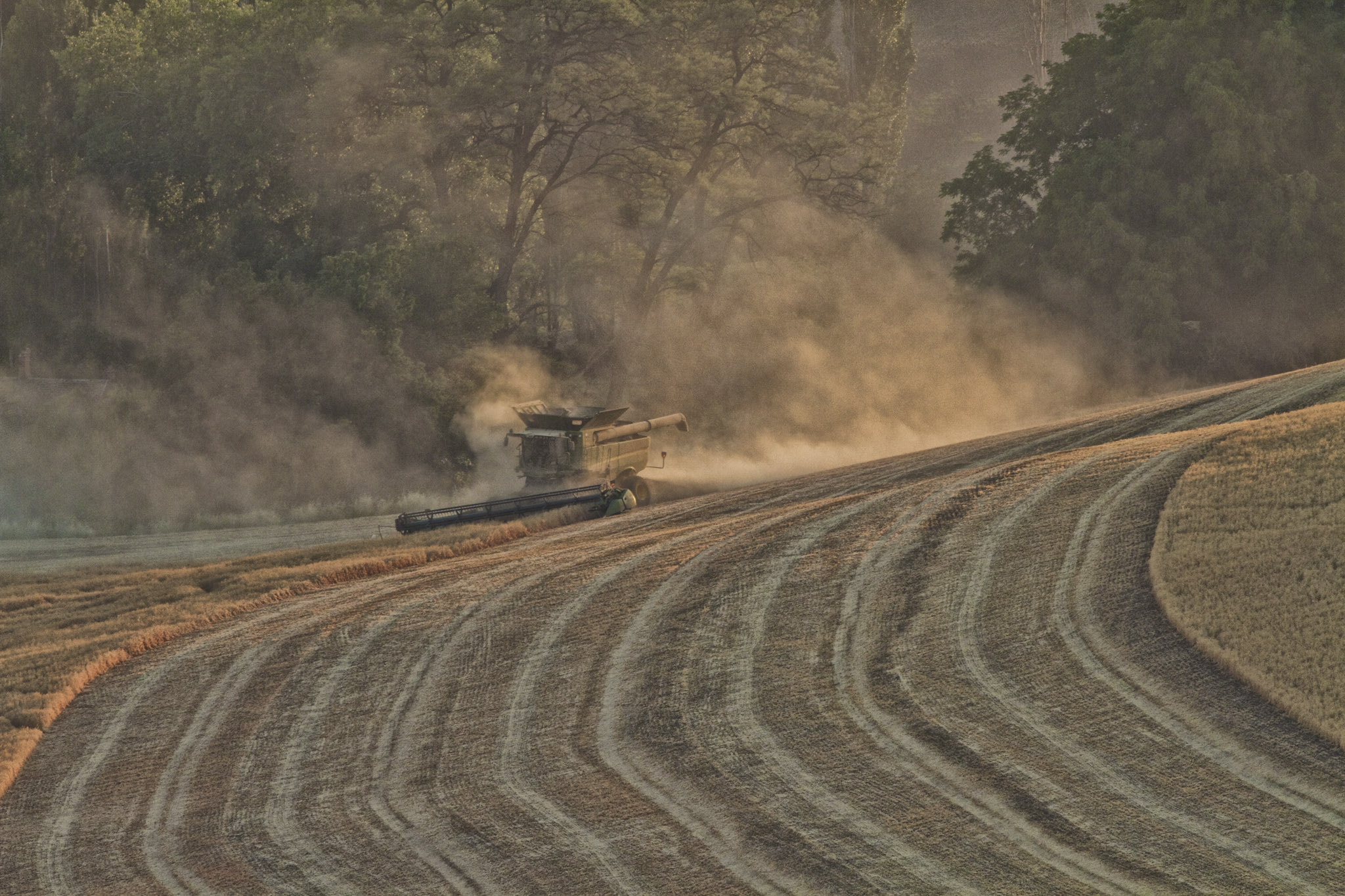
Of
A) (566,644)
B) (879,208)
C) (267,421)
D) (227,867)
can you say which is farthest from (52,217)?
(227,867)

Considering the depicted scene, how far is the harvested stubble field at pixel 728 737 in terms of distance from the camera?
10523 mm

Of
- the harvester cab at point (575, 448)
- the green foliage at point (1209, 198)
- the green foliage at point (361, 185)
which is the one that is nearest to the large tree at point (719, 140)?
the green foliage at point (361, 185)

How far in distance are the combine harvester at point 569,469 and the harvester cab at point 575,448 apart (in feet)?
0.05

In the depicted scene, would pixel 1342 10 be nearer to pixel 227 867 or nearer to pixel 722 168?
pixel 722 168

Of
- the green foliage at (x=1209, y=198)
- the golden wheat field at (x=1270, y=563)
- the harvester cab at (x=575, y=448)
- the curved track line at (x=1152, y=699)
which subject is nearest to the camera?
the curved track line at (x=1152, y=699)

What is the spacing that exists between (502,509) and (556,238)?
25550mm

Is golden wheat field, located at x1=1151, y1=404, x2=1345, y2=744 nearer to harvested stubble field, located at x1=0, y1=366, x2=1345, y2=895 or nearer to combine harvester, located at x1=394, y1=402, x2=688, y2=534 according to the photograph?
harvested stubble field, located at x1=0, y1=366, x2=1345, y2=895

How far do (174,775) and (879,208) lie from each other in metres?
36.2

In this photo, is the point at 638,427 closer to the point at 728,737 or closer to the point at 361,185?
the point at 728,737

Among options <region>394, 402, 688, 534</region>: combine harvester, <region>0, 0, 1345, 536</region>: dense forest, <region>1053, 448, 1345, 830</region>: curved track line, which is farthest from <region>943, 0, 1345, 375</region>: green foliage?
<region>1053, 448, 1345, 830</region>: curved track line

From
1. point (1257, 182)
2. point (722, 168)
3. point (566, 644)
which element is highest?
point (722, 168)

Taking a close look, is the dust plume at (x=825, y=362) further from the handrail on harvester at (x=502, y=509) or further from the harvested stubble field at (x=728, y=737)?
the harvested stubble field at (x=728, y=737)

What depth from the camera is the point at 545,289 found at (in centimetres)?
5731

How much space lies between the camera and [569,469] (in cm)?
2691
